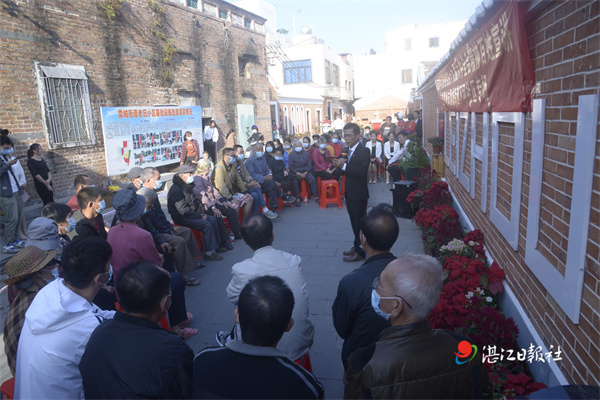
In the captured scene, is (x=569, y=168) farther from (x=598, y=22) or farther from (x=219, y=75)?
(x=219, y=75)

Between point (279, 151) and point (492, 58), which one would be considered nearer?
point (492, 58)

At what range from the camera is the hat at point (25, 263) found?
8.97 feet

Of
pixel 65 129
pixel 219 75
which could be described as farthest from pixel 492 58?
pixel 219 75

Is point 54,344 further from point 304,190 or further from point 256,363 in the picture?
point 304,190

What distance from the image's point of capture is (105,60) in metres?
11.0

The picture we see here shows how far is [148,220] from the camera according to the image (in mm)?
5184

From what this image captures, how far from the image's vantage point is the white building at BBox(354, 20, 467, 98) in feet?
134

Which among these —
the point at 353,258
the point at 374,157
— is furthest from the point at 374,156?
the point at 353,258

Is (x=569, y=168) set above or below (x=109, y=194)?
above

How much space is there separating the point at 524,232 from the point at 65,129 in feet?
33.6

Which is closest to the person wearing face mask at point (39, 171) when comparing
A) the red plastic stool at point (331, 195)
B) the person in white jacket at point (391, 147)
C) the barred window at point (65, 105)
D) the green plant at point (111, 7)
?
the barred window at point (65, 105)

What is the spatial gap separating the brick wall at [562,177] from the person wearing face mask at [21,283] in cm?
324

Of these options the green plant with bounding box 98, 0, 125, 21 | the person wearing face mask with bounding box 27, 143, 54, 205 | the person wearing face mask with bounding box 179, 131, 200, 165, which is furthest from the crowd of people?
the green plant with bounding box 98, 0, 125, 21

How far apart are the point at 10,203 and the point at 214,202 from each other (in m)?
3.37
